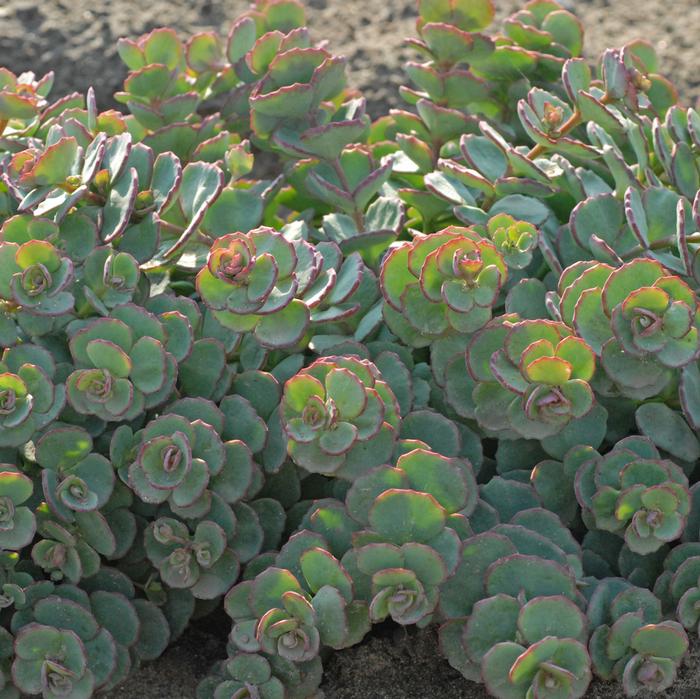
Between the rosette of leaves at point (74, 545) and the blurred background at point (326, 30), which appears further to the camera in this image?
the blurred background at point (326, 30)

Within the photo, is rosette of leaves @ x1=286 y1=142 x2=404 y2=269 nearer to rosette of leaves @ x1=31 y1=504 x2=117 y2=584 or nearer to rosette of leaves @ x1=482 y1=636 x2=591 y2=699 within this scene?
rosette of leaves @ x1=31 y1=504 x2=117 y2=584

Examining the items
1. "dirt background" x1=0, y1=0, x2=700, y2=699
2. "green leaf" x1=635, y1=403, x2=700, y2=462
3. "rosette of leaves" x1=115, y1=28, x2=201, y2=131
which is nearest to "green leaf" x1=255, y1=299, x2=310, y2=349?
"green leaf" x1=635, y1=403, x2=700, y2=462

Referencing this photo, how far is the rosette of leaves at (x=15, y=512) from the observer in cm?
121

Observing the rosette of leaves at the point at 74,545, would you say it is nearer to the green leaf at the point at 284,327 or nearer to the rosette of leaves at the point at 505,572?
the green leaf at the point at 284,327

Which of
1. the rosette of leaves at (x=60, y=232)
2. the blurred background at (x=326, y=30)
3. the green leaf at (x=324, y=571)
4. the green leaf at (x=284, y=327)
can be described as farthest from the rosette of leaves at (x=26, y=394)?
the blurred background at (x=326, y=30)

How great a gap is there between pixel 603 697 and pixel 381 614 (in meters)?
0.31

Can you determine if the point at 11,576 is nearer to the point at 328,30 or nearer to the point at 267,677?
the point at 267,677

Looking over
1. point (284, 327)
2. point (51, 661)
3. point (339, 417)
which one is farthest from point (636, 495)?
point (51, 661)

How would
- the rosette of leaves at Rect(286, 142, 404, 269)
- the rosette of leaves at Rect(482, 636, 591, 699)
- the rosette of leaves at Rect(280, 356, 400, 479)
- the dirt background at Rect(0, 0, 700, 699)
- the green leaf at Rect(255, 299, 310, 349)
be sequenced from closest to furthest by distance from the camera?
the rosette of leaves at Rect(482, 636, 591, 699) → the rosette of leaves at Rect(280, 356, 400, 479) → the green leaf at Rect(255, 299, 310, 349) → the rosette of leaves at Rect(286, 142, 404, 269) → the dirt background at Rect(0, 0, 700, 699)

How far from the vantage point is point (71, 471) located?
129cm

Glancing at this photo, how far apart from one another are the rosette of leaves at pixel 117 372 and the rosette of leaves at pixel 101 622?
211mm

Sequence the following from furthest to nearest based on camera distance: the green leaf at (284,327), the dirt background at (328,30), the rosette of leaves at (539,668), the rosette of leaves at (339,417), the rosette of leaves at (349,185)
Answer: the dirt background at (328,30), the rosette of leaves at (349,185), the green leaf at (284,327), the rosette of leaves at (339,417), the rosette of leaves at (539,668)

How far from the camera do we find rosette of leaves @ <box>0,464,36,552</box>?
47.7 inches

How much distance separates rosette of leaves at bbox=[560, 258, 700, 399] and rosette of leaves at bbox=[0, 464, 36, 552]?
2.17ft
